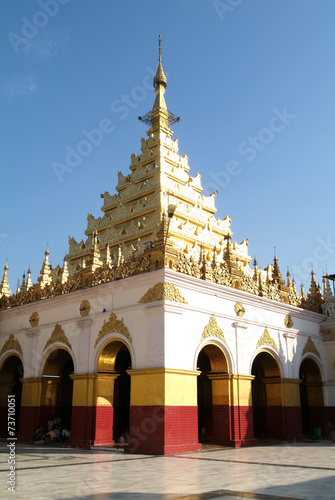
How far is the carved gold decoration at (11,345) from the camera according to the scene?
17.6m

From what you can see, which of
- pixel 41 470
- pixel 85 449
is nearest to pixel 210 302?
pixel 85 449

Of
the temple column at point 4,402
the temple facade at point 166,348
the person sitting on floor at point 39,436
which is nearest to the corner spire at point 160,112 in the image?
the temple facade at point 166,348

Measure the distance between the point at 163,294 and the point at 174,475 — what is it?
5.06 m

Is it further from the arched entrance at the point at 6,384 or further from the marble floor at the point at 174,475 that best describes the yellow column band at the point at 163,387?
the arched entrance at the point at 6,384

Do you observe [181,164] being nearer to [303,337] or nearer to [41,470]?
[303,337]

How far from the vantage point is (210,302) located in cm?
1451

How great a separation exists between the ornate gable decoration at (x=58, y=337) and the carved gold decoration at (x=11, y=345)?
1.83 meters

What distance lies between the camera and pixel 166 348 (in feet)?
41.8

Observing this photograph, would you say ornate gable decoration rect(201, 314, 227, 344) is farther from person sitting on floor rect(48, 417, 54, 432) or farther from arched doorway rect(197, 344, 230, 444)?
person sitting on floor rect(48, 417, 54, 432)

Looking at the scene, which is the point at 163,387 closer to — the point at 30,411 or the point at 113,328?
the point at 113,328

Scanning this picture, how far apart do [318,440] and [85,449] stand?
320 inches

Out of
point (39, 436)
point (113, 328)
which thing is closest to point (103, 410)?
point (113, 328)

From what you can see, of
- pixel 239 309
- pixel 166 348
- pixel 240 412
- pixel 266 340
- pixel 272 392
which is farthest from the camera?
pixel 272 392

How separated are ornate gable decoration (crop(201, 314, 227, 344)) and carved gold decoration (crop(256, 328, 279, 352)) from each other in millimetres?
1861
